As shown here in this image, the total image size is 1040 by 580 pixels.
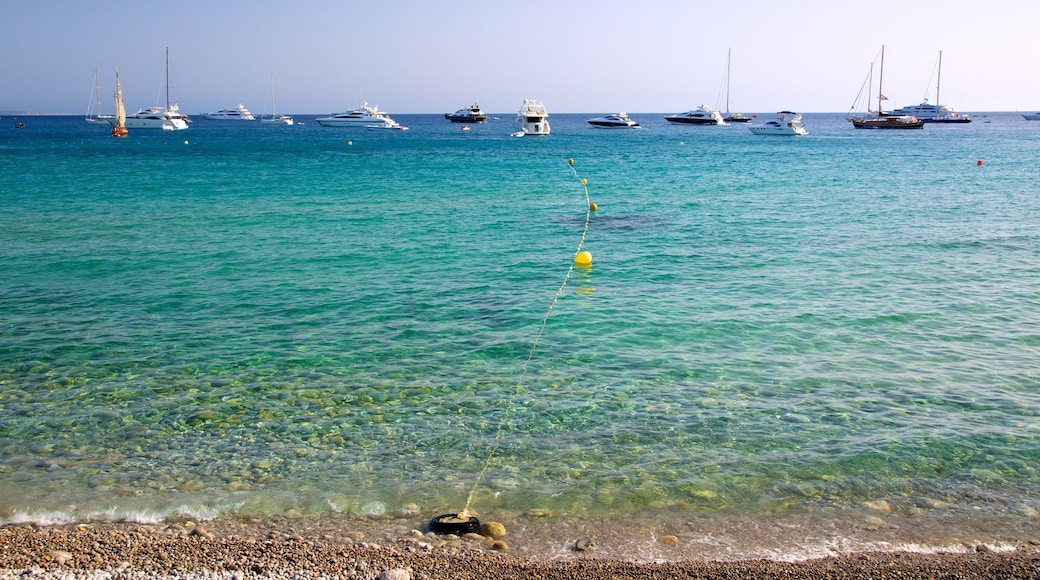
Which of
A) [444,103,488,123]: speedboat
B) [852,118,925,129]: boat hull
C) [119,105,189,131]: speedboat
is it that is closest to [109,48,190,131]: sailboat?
[119,105,189,131]: speedboat

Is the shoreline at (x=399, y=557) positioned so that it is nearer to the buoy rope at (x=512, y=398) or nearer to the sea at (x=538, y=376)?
the sea at (x=538, y=376)

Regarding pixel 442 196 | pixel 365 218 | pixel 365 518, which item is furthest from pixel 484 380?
pixel 442 196

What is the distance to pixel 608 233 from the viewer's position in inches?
851

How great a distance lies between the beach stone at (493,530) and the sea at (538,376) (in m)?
0.33

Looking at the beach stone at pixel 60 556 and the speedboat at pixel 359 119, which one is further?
the speedboat at pixel 359 119

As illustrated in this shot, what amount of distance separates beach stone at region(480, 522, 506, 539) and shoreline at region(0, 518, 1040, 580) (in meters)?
0.07

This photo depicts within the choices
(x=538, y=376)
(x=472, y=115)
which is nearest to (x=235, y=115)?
(x=472, y=115)

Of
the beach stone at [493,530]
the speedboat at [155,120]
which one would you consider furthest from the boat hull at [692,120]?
the beach stone at [493,530]

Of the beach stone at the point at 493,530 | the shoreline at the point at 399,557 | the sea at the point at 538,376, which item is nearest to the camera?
the shoreline at the point at 399,557

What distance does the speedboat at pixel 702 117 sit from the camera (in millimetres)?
132125

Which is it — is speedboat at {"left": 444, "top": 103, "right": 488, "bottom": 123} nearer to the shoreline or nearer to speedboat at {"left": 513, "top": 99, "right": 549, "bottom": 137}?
speedboat at {"left": 513, "top": 99, "right": 549, "bottom": 137}

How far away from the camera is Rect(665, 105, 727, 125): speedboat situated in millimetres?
→ 132125

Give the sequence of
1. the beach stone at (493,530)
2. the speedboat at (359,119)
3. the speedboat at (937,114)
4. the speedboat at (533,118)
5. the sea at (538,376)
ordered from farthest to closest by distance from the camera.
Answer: the speedboat at (937,114) → the speedboat at (359,119) → the speedboat at (533,118) → the sea at (538,376) → the beach stone at (493,530)

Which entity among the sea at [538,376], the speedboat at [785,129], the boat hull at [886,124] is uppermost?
the boat hull at [886,124]
